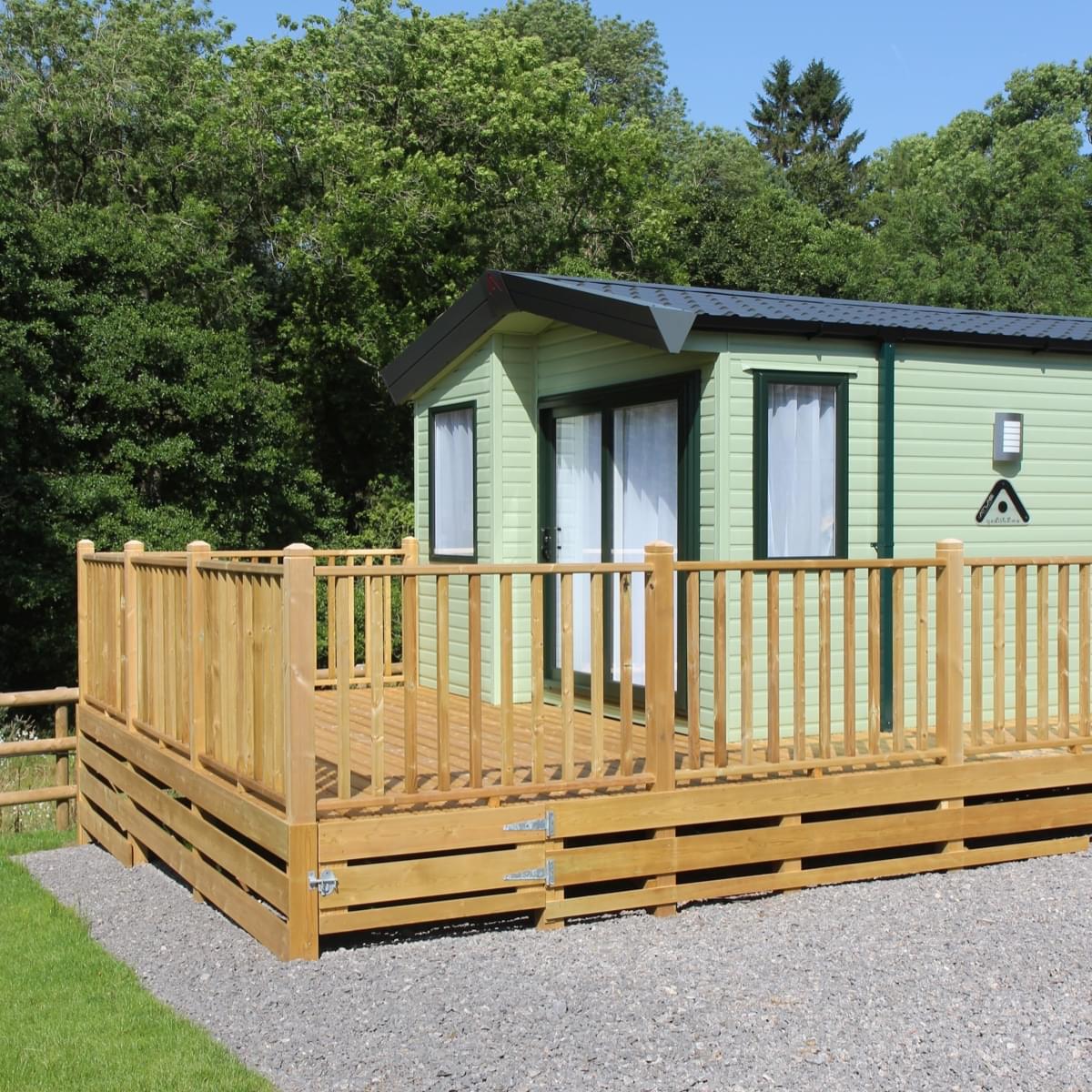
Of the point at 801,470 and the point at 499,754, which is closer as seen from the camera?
the point at 499,754

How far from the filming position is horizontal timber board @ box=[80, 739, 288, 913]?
486 centimetres

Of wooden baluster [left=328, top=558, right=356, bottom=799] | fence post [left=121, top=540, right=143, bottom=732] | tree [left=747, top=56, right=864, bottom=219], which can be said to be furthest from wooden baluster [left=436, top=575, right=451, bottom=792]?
tree [left=747, top=56, right=864, bottom=219]

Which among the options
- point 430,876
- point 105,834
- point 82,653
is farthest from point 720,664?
point 82,653

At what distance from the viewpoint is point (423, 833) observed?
4.84 meters

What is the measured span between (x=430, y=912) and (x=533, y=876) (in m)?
0.42

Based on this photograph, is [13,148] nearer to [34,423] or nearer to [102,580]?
[34,423]

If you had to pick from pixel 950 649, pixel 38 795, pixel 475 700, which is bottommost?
pixel 38 795

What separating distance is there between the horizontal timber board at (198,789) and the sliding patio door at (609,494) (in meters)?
2.16

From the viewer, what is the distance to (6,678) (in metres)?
14.4

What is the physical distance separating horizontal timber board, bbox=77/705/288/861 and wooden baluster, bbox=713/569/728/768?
1809 mm

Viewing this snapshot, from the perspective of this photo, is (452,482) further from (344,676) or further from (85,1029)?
(85,1029)

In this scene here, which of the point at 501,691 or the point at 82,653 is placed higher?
the point at 501,691

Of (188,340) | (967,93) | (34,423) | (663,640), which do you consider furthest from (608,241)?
(967,93)

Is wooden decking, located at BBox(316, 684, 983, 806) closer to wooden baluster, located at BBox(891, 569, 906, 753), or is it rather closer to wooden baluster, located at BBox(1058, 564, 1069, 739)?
wooden baluster, located at BBox(891, 569, 906, 753)
